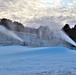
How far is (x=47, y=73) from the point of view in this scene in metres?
6.87

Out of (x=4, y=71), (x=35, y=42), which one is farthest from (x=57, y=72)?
(x=35, y=42)

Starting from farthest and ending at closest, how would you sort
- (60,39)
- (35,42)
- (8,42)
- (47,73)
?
(60,39), (35,42), (8,42), (47,73)

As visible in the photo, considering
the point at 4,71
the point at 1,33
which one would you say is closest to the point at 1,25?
the point at 1,33

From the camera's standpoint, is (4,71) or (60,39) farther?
(60,39)

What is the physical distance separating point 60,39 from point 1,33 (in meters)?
3.92

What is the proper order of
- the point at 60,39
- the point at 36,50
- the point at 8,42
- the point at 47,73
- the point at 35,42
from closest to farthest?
the point at 47,73, the point at 36,50, the point at 8,42, the point at 35,42, the point at 60,39

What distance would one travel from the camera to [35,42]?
14430mm

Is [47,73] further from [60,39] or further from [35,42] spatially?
[60,39]

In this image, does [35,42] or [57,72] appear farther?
[35,42]

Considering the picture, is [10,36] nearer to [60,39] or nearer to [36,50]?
[36,50]

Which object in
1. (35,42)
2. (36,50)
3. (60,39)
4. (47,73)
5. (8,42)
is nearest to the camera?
(47,73)

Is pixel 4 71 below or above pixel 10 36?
below

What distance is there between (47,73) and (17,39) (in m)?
6.98

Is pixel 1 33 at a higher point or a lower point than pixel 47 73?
higher
